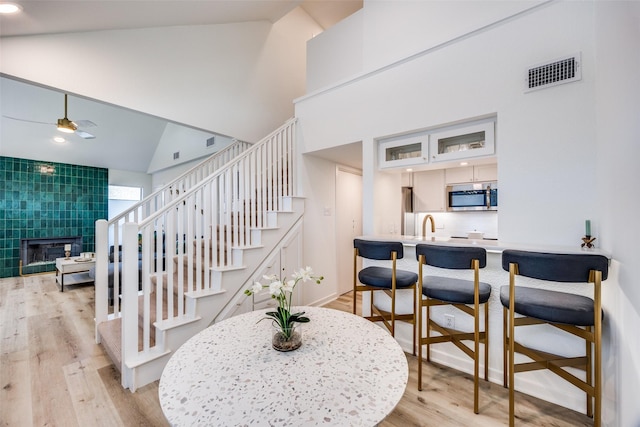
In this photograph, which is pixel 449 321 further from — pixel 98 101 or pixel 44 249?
pixel 44 249

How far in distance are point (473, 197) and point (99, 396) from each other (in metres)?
4.70

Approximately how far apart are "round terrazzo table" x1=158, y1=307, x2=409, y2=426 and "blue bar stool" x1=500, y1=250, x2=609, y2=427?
3.11ft

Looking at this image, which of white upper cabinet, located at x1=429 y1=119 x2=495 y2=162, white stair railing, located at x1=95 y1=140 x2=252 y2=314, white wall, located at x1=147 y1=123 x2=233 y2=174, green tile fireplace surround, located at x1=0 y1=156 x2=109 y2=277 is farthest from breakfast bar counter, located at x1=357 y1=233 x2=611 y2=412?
green tile fireplace surround, located at x1=0 y1=156 x2=109 y2=277

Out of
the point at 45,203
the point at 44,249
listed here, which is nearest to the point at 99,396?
the point at 44,249

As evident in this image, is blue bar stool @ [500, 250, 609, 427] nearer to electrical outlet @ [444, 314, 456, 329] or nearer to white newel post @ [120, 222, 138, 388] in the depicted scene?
electrical outlet @ [444, 314, 456, 329]

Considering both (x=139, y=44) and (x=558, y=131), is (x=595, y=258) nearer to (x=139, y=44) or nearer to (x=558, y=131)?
(x=558, y=131)

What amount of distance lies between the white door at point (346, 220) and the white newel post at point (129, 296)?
283 cm

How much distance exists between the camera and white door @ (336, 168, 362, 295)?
436 centimetres

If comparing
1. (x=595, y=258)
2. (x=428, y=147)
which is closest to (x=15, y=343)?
(x=428, y=147)

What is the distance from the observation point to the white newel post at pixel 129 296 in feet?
6.60

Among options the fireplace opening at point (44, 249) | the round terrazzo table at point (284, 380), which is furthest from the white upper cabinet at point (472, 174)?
the fireplace opening at point (44, 249)

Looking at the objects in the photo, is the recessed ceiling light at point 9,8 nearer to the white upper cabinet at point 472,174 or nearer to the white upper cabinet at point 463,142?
the white upper cabinet at point 463,142

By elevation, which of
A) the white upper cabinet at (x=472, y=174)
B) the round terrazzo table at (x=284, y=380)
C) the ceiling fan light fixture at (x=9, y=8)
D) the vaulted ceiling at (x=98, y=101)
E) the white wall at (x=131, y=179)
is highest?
the vaulted ceiling at (x=98, y=101)

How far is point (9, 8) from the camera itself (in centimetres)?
186
